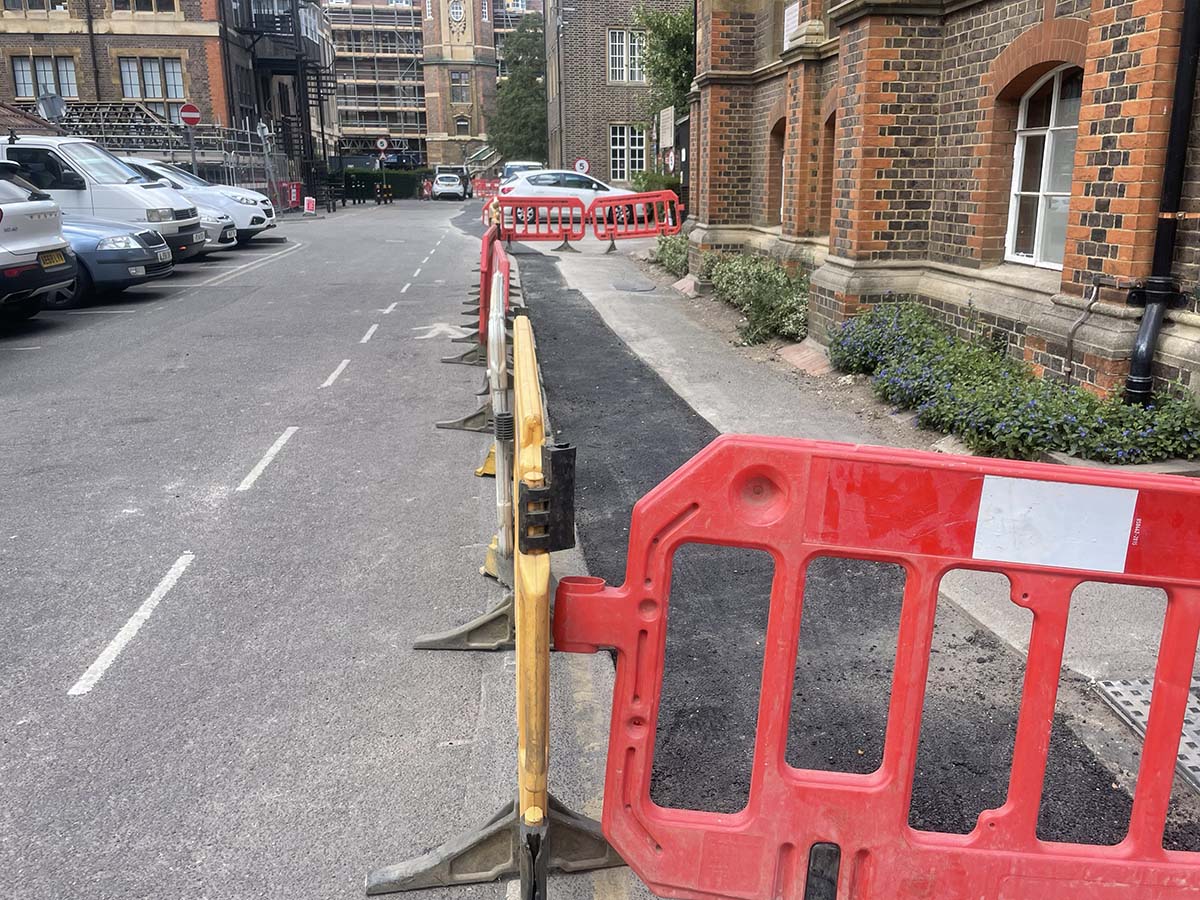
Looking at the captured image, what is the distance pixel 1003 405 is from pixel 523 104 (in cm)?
7345

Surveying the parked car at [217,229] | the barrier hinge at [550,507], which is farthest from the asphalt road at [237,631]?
the parked car at [217,229]

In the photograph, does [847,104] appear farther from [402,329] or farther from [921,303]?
[402,329]

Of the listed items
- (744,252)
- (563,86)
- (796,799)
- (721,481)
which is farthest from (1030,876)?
(563,86)

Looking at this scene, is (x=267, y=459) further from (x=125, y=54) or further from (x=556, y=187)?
(x=125, y=54)

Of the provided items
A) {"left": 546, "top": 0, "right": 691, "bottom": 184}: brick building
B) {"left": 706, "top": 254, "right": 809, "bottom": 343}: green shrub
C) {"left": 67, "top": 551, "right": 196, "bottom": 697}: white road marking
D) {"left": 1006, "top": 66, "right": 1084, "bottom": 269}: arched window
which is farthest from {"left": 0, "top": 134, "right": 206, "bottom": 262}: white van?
{"left": 546, "top": 0, "right": 691, "bottom": 184}: brick building

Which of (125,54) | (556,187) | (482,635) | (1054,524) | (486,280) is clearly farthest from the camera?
(125,54)

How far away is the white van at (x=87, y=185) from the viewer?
16.0 metres

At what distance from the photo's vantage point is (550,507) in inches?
109

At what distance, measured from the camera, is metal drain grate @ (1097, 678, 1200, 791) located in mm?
3516

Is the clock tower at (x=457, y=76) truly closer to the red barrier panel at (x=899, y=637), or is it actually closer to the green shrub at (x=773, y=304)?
the green shrub at (x=773, y=304)

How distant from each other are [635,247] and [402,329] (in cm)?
1299

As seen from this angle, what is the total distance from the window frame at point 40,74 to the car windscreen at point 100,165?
98.6 ft

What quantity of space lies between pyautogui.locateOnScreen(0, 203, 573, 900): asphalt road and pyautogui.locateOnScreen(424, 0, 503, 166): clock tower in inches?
3744

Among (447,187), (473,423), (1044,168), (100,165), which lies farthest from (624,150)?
(473,423)
